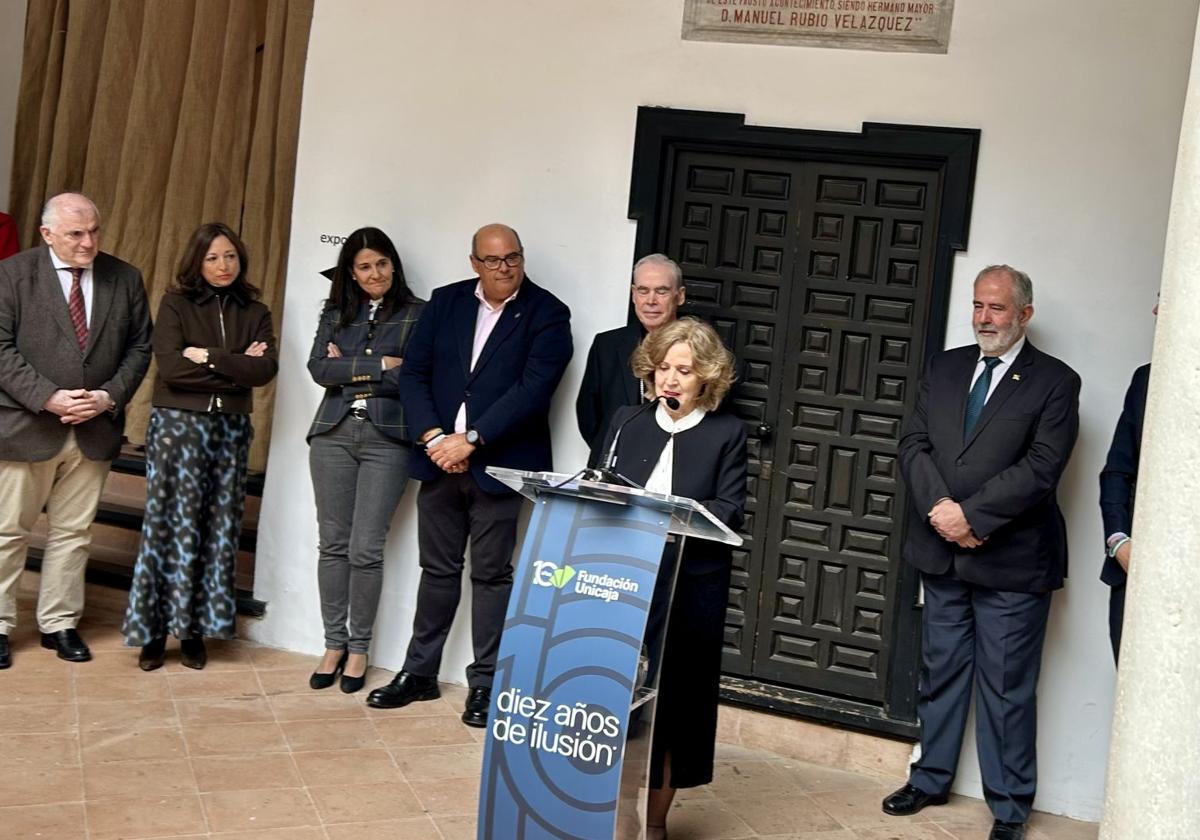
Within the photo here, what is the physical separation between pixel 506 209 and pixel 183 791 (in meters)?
2.53

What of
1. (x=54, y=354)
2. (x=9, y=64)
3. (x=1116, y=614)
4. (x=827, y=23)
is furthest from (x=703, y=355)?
(x=9, y=64)

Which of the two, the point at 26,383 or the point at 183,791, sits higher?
the point at 26,383

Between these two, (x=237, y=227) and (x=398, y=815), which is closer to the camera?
(x=398, y=815)

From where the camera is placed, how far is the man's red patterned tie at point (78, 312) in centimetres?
577

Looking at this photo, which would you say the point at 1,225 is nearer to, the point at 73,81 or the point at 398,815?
the point at 73,81

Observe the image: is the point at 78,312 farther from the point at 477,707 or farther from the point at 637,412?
the point at 637,412

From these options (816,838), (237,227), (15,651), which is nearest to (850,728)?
(816,838)

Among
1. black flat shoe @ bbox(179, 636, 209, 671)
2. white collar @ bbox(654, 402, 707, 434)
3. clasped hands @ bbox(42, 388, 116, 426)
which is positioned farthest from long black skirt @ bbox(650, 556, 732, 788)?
clasped hands @ bbox(42, 388, 116, 426)

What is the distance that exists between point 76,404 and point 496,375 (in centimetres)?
164

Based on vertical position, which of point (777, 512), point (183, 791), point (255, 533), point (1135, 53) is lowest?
point (183, 791)

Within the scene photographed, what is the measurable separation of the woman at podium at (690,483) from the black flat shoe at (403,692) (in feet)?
5.61

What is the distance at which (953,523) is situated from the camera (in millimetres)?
4758

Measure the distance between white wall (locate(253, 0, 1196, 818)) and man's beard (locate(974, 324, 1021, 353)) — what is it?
0.31 m

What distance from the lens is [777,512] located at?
5.50m
